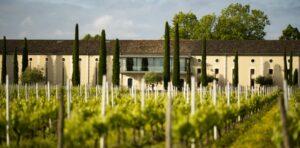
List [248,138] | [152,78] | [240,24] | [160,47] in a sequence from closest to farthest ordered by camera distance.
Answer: [248,138] → [152,78] → [160,47] → [240,24]

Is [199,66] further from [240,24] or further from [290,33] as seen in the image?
[290,33]

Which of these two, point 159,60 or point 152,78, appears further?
point 159,60

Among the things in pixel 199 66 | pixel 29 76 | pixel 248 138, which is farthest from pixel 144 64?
pixel 248 138

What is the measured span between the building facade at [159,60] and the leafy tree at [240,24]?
10306mm

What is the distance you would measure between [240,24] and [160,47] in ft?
57.5

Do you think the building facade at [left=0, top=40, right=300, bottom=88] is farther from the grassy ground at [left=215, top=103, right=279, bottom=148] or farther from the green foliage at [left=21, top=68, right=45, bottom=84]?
the grassy ground at [left=215, top=103, right=279, bottom=148]

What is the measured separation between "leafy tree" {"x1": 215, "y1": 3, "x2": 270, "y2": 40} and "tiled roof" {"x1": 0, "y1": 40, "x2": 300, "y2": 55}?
1026 cm

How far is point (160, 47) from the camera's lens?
65188 mm

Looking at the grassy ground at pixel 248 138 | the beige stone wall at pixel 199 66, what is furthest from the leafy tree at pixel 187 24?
the grassy ground at pixel 248 138

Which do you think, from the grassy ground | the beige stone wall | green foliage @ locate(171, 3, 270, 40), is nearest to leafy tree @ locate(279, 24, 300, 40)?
green foliage @ locate(171, 3, 270, 40)

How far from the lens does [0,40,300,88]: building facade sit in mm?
62969

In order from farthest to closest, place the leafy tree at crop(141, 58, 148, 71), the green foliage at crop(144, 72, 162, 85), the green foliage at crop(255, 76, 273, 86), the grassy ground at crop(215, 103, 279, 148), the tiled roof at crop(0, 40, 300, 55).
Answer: the tiled roof at crop(0, 40, 300, 55) < the leafy tree at crop(141, 58, 148, 71) < the green foliage at crop(255, 76, 273, 86) < the green foliage at crop(144, 72, 162, 85) < the grassy ground at crop(215, 103, 279, 148)

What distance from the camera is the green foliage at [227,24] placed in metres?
76.4

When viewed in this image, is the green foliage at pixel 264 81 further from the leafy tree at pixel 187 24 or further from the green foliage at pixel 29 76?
the green foliage at pixel 29 76
